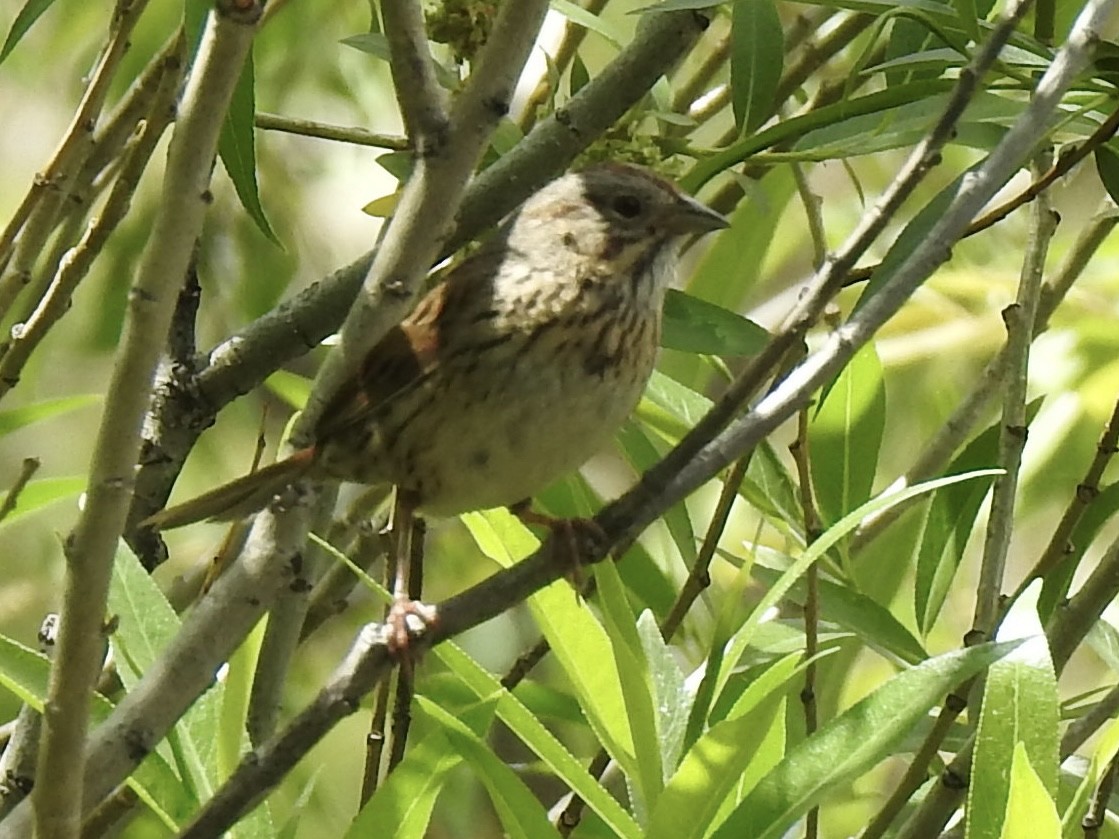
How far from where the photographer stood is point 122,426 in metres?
1.28

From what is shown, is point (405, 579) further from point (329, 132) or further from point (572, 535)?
point (329, 132)

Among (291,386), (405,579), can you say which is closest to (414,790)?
(405,579)

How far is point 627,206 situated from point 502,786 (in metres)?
0.94

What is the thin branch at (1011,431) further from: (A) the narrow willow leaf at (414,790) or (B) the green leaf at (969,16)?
(A) the narrow willow leaf at (414,790)

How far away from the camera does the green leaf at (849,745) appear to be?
4.41 feet

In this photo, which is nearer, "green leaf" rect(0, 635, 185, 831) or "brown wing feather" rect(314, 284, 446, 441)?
"green leaf" rect(0, 635, 185, 831)

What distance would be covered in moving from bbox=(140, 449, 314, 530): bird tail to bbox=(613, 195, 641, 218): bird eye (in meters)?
0.52

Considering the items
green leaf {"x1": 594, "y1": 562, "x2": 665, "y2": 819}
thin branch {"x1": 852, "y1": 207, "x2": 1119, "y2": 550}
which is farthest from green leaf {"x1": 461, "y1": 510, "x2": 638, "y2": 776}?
thin branch {"x1": 852, "y1": 207, "x2": 1119, "y2": 550}

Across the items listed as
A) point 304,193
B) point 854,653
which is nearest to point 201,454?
point 304,193

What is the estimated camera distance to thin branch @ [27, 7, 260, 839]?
1.20 metres

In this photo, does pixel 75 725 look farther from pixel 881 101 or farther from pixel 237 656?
pixel 881 101

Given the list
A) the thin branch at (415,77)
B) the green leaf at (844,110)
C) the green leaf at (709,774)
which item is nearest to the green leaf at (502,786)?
the green leaf at (709,774)

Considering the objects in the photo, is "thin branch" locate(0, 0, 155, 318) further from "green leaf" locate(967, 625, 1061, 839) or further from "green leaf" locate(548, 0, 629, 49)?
"green leaf" locate(967, 625, 1061, 839)

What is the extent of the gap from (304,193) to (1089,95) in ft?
7.44
